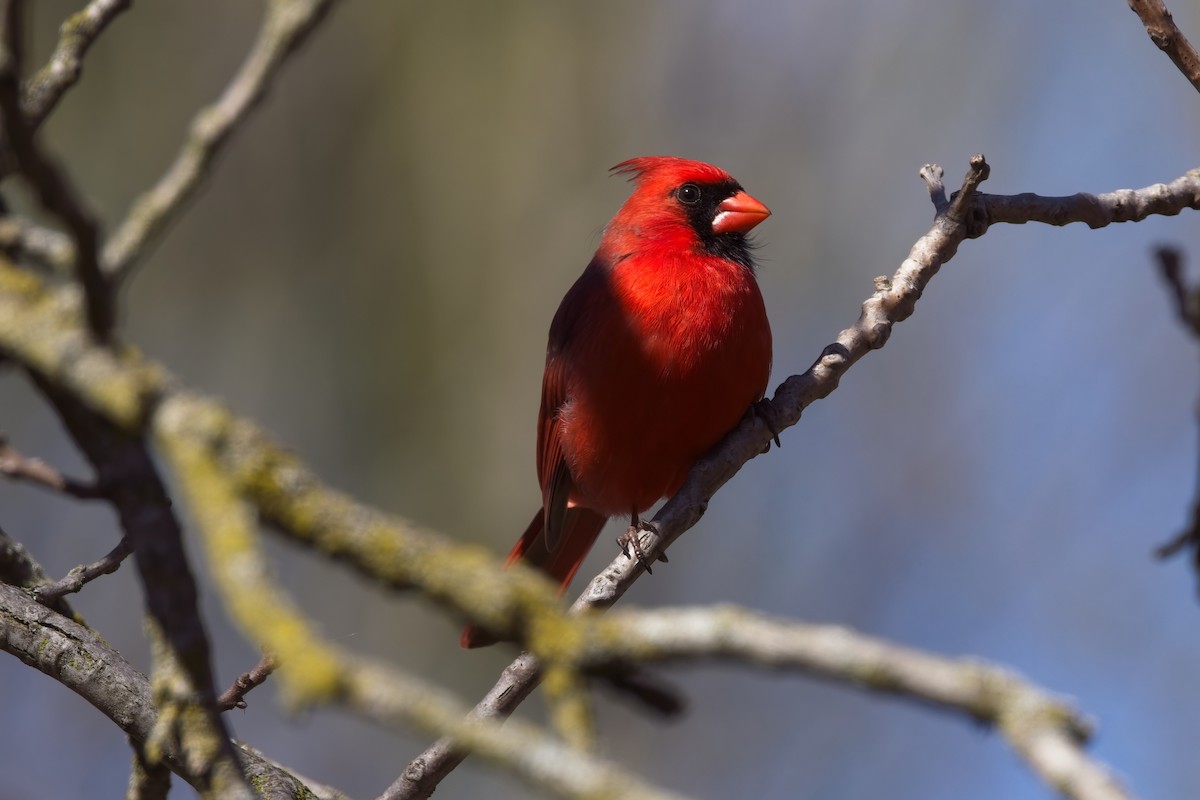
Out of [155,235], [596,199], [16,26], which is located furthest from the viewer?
[596,199]

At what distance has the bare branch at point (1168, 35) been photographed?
2518 millimetres

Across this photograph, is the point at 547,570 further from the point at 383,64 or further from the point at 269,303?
the point at 383,64

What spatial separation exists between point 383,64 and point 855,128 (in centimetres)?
223

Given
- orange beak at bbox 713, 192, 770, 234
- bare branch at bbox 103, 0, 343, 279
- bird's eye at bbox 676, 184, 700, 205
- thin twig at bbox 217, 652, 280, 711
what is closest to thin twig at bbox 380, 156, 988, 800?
thin twig at bbox 217, 652, 280, 711

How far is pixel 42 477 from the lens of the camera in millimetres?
1445

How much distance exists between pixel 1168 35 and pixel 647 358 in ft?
4.81

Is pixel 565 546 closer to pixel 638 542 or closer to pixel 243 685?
pixel 638 542

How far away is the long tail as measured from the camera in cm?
404

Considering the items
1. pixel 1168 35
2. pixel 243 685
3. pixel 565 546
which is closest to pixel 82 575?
pixel 243 685

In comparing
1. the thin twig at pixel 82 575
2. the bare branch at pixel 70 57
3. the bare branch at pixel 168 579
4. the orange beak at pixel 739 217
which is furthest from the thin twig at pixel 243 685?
the orange beak at pixel 739 217

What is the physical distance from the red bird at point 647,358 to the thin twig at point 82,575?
4.35 feet

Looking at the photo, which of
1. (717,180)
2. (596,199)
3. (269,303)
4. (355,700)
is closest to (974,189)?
(717,180)

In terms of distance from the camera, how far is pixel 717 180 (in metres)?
4.06

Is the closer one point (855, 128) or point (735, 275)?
point (735, 275)
